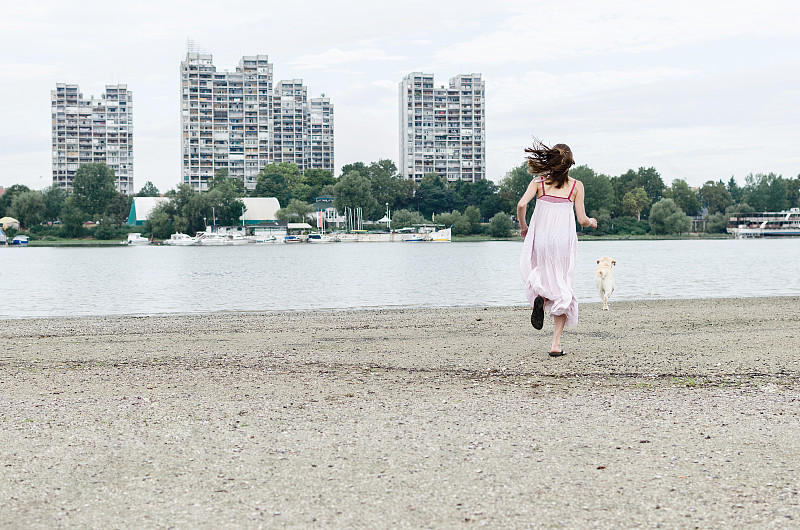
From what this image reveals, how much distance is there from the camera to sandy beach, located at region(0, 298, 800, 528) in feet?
13.9

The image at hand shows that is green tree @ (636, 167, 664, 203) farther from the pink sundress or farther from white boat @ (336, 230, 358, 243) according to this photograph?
the pink sundress

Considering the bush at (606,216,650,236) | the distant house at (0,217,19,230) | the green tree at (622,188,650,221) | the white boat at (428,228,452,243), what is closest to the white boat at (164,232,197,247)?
the distant house at (0,217,19,230)

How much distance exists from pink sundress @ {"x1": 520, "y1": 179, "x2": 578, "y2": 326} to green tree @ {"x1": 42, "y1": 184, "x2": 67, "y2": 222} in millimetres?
149931

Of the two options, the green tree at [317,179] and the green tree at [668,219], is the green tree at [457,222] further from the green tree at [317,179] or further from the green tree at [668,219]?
the green tree at [317,179]

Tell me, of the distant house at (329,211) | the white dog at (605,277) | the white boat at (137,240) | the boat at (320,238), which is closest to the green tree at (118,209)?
the white boat at (137,240)

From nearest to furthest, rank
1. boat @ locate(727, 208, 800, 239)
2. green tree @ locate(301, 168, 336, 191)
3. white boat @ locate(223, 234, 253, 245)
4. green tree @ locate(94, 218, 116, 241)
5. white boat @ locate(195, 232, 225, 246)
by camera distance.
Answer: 1. white boat @ locate(195, 232, 225, 246)
2. white boat @ locate(223, 234, 253, 245)
3. green tree @ locate(94, 218, 116, 241)
4. boat @ locate(727, 208, 800, 239)
5. green tree @ locate(301, 168, 336, 191)

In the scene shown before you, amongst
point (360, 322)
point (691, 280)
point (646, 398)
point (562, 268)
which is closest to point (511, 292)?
point (691, 280)

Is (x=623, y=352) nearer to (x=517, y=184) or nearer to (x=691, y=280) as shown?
(x=691, y=280)

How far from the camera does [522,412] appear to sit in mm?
6375

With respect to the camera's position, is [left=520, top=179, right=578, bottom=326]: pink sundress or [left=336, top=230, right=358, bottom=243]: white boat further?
[left=336, top=230, right=358, bottom=243]: white boat

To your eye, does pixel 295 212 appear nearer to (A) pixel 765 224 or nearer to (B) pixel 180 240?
(B) pixel 180 240

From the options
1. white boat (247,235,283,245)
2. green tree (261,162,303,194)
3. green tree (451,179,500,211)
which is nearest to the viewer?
white boat (247,235,283,245)

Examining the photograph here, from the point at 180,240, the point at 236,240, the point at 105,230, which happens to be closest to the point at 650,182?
the point at 236,240

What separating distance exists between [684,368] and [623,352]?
1413mm
